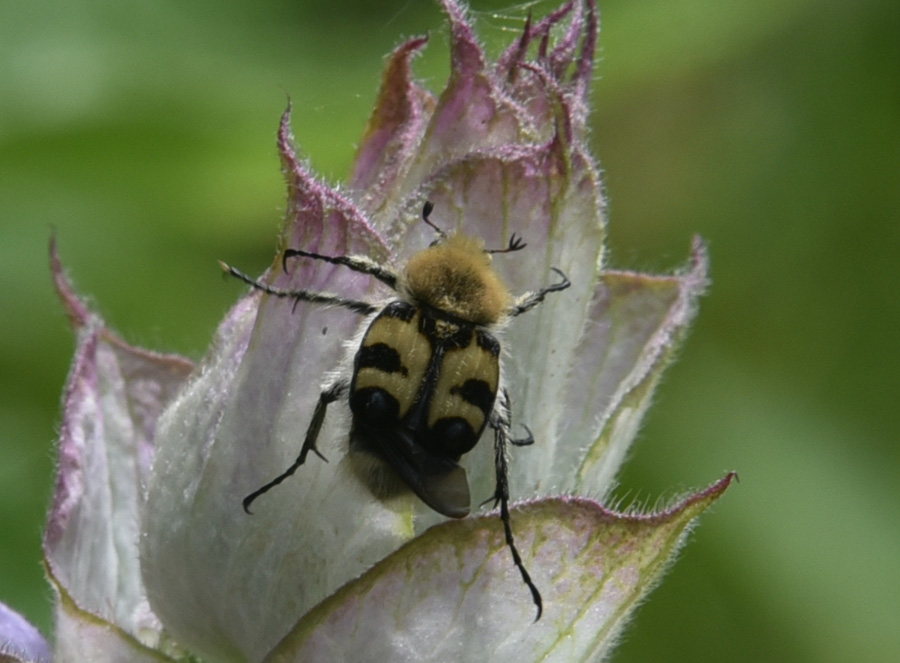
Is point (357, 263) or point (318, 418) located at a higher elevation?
point (357, 263)

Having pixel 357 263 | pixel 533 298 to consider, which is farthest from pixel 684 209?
pixel 357 263

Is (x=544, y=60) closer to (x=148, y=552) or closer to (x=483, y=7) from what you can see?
(x=148, y=552)

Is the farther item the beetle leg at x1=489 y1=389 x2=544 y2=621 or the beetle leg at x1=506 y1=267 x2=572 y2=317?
the beetle leg at x1=506 y1=267 x2=572 y2=317

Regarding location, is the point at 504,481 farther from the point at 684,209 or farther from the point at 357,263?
the point at 684,209

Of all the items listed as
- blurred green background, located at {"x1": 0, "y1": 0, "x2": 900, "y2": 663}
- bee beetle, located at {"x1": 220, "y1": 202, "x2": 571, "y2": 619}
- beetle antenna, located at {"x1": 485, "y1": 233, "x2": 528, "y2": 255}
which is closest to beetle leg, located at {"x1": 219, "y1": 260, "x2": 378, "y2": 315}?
bee beetle, located at {"x1": 220, "y1": 202, "x2": 571, "y2": 619}

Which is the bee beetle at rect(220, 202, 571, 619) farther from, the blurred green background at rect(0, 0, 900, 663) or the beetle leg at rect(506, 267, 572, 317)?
the blurred green background at rect(0, 0, 900, 663)

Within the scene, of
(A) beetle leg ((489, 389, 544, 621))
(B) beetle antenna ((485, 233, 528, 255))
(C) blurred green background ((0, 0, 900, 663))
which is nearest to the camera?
(A) beetle leg ((489, 389, 544, 621))

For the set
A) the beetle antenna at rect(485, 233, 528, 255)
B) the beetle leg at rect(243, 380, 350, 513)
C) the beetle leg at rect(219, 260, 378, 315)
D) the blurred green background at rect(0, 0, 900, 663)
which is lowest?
the blurred green background at rect(0, 0, 900, 663)

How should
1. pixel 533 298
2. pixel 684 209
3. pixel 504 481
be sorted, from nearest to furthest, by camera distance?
pixel 504 481, pixel 533 298, pixel 684 209
